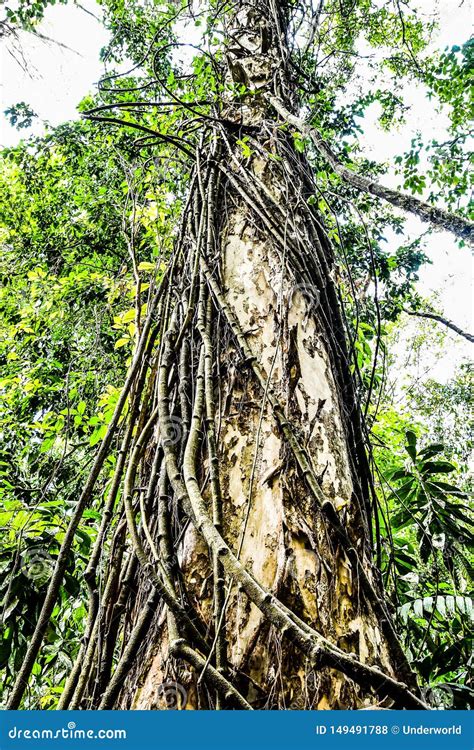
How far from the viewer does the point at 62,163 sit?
5.08 meters

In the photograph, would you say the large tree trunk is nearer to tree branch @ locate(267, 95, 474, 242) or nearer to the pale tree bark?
the pale tree bark

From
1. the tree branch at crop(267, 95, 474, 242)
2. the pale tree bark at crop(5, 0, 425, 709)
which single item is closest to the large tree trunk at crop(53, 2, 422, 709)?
the pale tree bark at crop(5, 0, 425, 709)

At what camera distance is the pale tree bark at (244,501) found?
2.68ft

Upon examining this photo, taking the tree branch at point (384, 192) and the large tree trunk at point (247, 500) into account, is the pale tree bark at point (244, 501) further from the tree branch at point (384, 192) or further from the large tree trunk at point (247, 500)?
the tree branch at point (384, 192)

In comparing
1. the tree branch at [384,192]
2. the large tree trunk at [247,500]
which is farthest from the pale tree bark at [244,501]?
the tree branch at [384,192]

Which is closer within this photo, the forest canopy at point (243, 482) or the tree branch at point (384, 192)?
the forest canopy at point (243, 482)

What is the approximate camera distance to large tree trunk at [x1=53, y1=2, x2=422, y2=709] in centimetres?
82

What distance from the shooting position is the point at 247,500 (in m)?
1.03

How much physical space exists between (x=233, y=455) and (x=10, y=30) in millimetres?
3563

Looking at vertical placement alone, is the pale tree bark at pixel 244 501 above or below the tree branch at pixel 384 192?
below

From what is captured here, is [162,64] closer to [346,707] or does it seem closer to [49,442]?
[49,442]

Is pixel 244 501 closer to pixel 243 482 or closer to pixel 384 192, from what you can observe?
pixel 243 482

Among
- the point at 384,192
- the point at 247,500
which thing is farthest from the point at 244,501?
the point at 384,192

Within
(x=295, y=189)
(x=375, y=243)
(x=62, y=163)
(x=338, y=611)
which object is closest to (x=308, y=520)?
(x=338, y=611)
